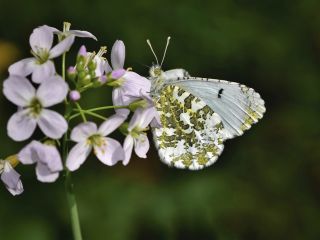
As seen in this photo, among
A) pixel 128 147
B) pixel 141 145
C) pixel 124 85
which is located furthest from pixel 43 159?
pixel 124 85

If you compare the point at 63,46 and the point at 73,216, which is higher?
the point at 63,46

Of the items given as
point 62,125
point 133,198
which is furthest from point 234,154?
point 62,125

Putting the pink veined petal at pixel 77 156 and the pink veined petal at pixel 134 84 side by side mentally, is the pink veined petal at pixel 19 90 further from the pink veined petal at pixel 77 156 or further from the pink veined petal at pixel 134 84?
the pink veined petal at pixel 134 84

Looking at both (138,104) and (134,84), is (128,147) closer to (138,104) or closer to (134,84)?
(138,104)

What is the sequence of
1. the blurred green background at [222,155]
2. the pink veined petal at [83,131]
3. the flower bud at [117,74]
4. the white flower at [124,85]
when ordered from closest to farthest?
1. the pink veined petal at [83,131]
2. the flower bud at [117,74]
3. the white flower at [124,85]
4. the blurred green background at [222,155]

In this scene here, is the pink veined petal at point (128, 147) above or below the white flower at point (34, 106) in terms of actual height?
below

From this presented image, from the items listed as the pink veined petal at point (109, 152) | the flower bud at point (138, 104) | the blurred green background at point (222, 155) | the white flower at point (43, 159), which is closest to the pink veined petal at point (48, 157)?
the white flower at point (43, 159)

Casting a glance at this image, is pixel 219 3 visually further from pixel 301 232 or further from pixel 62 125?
pixel 62 125

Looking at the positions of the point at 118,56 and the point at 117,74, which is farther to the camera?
the point at 118,56
